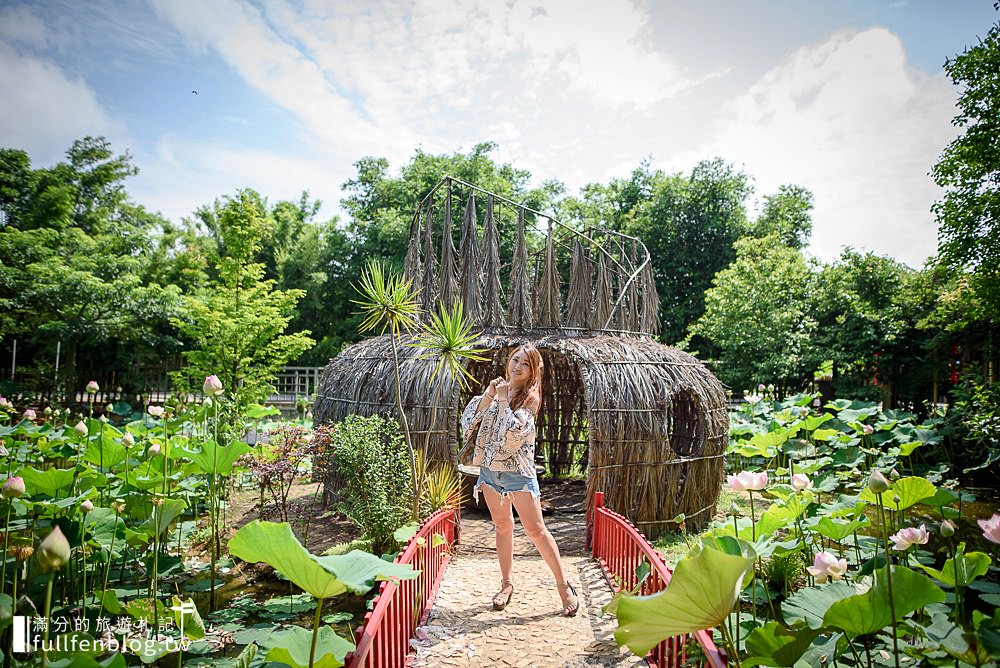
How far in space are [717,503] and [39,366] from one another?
14.5 metres

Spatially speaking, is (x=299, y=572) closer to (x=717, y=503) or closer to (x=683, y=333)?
(x=717, y=503)

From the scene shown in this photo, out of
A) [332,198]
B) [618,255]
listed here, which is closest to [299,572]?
[618,255]

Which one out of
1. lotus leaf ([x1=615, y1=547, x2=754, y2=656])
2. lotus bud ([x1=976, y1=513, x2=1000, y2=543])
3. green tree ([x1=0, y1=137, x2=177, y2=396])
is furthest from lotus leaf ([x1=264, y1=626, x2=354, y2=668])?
green tree ([x1=0, y1=137, x2=177, y2=396])

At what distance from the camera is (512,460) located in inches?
132

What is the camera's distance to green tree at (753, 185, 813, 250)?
68.9 feet

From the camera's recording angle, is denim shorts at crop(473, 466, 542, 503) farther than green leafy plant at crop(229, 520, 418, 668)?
Yes

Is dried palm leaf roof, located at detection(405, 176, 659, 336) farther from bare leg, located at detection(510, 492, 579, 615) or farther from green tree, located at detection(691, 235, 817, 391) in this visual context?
green tree, located at detection(691, 235, 817, 391)

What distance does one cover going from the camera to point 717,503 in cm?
743

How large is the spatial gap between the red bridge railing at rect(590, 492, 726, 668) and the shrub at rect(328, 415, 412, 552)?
69.3 inches

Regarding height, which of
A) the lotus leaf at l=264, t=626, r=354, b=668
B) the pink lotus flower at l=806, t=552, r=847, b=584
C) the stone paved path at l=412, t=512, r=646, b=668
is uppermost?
the pink lotus flower at l=806, t=552, r=847, b=584

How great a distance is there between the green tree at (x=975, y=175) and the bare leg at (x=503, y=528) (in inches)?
293

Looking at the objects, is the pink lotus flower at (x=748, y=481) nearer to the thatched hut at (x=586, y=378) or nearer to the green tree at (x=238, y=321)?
the thatched hut at (x=586, y=378)

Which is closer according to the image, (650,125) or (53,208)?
(650,125)

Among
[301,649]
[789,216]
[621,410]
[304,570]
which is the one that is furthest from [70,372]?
[789,216]
